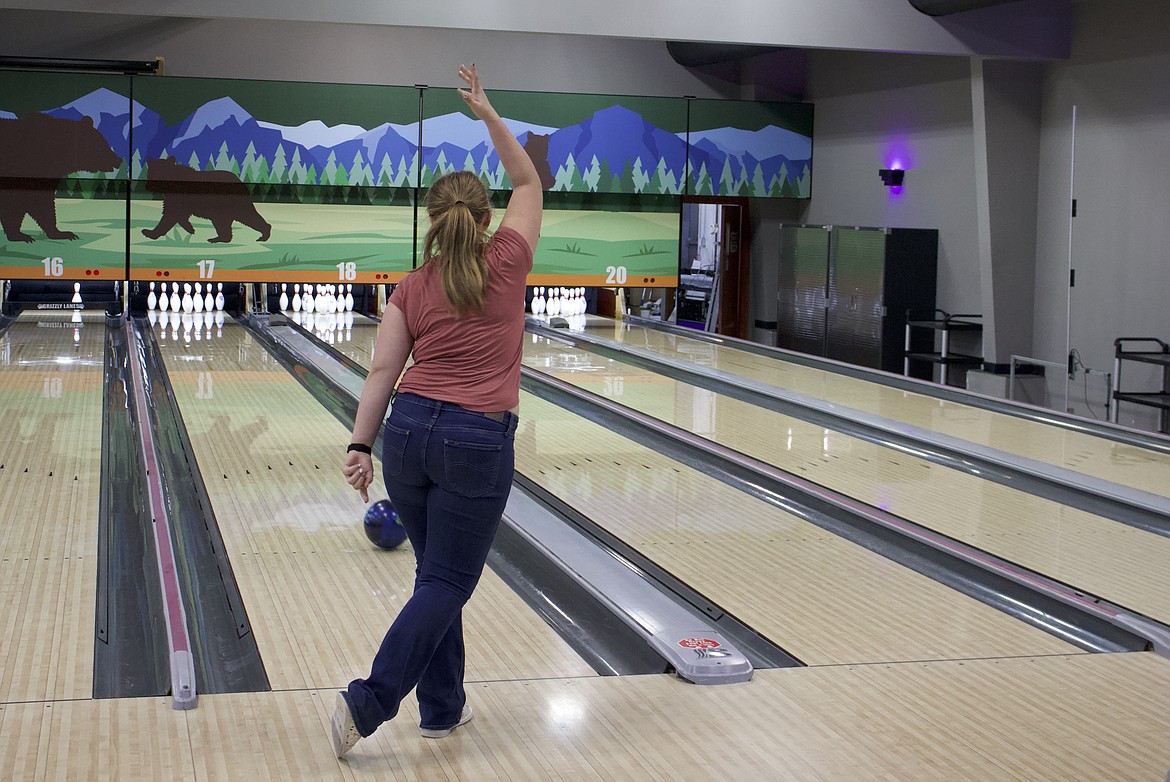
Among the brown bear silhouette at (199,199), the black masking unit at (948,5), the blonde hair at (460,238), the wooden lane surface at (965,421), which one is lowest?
the wooden lane surface at (965,421)

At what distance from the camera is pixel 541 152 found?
888 cm

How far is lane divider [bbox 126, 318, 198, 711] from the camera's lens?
2205 mm

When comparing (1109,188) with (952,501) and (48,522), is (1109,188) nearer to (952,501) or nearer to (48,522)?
(952,501)

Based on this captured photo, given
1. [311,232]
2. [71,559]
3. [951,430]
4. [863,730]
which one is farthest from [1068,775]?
[311,232]

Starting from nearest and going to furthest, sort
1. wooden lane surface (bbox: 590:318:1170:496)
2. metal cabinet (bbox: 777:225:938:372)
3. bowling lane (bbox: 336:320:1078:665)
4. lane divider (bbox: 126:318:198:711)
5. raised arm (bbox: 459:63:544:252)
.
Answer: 1. raised arm (bbox: 459:63:544:252)
2. lane divider (bbox: 126:318:198:711)
3. bowling lane (bbox: 336:320:1078:665)
4. wooden lane surface (bbox: 590:318:1170:496)
5. metal cabinet (bbox: 777:225:938:372)

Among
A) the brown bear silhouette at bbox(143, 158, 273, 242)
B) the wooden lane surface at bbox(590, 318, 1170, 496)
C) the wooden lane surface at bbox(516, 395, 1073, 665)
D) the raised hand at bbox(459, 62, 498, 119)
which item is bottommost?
the wooden lane surface at bbox(516, 395, 1073, 665)

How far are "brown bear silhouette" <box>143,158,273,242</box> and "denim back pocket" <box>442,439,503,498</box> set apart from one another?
708 centimetres

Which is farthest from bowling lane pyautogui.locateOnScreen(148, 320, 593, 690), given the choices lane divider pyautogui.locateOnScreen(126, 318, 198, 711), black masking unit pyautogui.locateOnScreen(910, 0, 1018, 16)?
black masking unit pyautogui.locateOnScreen(910, 0, 1018, 16)

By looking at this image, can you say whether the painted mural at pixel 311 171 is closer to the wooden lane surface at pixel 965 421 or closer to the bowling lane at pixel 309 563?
the wooden lane surface at pixel 965 421

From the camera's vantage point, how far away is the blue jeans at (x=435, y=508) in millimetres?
1894

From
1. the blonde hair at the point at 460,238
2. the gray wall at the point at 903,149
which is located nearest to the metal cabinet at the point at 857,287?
the gray wall at the point at 903,149

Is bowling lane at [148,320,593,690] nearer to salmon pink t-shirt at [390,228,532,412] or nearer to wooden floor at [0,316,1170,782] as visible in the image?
wooden floor at [0,316,1170,782]

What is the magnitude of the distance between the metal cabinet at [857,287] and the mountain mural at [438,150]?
633mm

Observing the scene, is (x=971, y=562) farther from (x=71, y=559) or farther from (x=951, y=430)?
(x=71, y=559)
